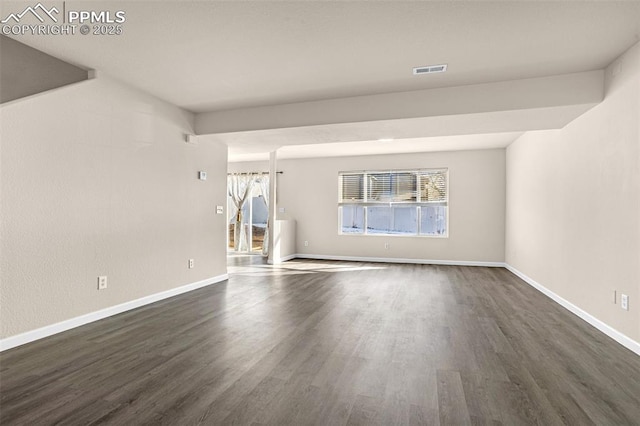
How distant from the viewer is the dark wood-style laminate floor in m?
1.80

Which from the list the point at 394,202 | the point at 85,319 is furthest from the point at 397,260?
the point at 85,319

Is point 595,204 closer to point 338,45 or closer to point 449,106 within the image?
point 449,106

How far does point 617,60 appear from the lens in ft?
9.93

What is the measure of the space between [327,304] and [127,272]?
2297 mm

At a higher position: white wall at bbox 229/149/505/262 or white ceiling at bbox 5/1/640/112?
white ceiling at bbox 5/1/640/112

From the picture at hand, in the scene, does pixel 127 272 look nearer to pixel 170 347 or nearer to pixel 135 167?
pixel 135 167

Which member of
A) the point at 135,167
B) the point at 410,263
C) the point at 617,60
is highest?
the point at 617,60

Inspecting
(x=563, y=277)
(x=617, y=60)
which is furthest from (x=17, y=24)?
(x=563, y=277)

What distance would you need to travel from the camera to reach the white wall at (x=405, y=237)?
23.4 feet

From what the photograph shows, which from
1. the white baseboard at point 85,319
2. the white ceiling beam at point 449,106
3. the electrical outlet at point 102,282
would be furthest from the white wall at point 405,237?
the electrical outlet at point 102,282

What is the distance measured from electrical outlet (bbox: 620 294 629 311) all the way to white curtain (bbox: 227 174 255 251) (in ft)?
25.6

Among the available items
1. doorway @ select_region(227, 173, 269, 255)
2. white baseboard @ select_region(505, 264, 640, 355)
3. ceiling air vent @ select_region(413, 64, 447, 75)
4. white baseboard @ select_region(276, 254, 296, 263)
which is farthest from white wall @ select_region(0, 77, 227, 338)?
white baseboard @ select_region(505, 264, 640, 355)

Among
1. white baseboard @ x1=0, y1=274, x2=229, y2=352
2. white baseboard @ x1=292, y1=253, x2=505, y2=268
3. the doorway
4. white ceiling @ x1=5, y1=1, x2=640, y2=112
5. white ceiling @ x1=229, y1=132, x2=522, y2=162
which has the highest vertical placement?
white ceiling @ x1=5, y1=1, x2=640, y2=112

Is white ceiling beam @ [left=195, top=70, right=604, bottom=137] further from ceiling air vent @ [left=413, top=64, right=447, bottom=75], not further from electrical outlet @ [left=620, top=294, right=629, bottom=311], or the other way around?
electrical outlet @ [left=620, top=294, right=629, bottom=311]
